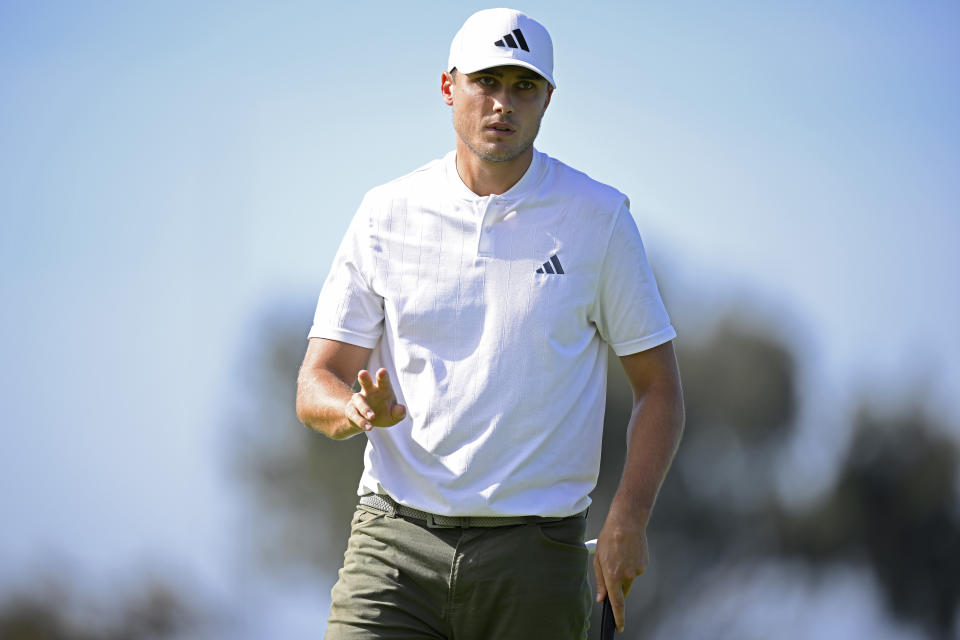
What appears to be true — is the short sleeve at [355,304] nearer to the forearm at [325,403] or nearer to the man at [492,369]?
the man at [492,369]

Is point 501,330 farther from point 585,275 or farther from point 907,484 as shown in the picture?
point 907,484

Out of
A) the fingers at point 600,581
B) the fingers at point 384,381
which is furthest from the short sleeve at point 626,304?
the fingers at point 384,381

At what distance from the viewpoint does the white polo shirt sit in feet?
11.2

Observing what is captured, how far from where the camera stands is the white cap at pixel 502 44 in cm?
359

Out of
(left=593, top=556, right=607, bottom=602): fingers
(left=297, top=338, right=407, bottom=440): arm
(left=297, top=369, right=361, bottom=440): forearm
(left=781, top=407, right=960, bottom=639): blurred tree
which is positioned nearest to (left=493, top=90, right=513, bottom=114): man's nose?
(left=297, top=338, right=407, bottom=440): arm

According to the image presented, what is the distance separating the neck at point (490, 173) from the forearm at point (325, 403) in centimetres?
78

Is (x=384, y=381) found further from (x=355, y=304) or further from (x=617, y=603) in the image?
(x=617, y=603)

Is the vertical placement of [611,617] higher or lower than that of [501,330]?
lower

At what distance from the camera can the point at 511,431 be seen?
3.42 meters

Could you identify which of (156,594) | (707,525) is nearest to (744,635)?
(707,525)

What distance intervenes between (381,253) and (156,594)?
23.0 meters

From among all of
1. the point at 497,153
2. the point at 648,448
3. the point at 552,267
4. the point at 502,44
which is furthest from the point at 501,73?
the point at 648,448

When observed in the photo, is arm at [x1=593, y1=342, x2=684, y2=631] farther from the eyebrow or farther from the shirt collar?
the eyebrow

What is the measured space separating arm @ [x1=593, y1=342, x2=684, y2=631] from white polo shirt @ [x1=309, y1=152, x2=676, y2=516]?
11cm
